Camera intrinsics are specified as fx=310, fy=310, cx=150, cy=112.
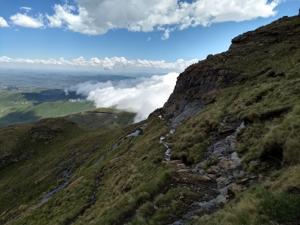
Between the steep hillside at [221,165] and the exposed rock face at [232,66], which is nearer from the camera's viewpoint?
the steep hillside at [221,165]

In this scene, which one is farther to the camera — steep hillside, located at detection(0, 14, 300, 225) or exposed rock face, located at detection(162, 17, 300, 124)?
exposed rock face, located at detection(162, 17, 300, 124)

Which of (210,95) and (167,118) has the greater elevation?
(210,95)

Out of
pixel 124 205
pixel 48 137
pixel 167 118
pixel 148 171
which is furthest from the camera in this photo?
pixel 48 137

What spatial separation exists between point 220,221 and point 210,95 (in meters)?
39.5

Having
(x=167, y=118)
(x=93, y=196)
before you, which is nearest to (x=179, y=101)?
(x=167, y=118)

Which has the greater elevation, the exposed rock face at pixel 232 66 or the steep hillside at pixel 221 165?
the exposed rock face at pixel 232 66

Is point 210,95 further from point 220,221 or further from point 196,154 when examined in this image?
point 220,221

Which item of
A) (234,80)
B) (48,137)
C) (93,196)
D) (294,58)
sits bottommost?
(48,137)

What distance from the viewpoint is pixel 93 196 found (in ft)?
107

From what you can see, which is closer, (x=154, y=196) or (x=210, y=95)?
(x=154, y=196)

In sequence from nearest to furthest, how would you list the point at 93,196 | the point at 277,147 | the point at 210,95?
the point at 277,147 < the point at 93,196 < the point at 210,95

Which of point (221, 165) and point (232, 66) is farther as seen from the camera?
point (232, 66)

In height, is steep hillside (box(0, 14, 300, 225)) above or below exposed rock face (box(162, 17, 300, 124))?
below

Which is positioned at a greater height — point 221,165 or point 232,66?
point 232,66
